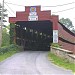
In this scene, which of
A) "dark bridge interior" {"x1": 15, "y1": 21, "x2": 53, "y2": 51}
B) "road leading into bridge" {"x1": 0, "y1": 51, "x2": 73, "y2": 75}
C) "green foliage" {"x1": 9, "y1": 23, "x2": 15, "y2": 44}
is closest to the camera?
"road leading into bridge" {"x1": 0, "y1": 51, "x2": 73, "y2": 75}

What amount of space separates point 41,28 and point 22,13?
16745 mm

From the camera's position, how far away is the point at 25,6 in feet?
129

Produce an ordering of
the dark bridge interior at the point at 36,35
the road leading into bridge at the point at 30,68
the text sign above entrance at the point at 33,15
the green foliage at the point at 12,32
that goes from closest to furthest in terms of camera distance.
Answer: the road leading into bridge at the point at 30,68 → the text sign above entrance at the point at 33,15 → the green foliage at the point at 12,32 → the dark bridge interior at the point at 36,35

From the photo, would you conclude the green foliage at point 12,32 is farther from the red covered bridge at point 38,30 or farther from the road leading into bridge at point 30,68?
the road leading into bridge at point 30,68

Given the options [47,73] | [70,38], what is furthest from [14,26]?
[47,73]

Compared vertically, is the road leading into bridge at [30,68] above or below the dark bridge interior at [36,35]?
below

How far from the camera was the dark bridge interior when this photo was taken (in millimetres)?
46719

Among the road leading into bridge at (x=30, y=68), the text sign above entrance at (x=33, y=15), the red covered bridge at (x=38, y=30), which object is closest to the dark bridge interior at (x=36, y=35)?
the red covered bridge at (x=38, y=30)

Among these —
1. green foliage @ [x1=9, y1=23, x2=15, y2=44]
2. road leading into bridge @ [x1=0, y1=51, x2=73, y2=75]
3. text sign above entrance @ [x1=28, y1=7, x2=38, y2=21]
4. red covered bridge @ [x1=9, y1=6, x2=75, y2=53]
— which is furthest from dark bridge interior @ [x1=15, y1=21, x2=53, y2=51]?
road leading into bridge @ [x1=0, y1=51, x2=73, y2=75]

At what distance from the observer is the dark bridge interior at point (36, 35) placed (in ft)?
153

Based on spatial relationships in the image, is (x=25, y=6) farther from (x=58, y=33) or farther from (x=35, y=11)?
(x=58, y=33)

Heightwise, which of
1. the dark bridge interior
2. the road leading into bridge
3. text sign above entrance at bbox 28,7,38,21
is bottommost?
the road leading into bridge

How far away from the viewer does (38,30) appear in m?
56.3

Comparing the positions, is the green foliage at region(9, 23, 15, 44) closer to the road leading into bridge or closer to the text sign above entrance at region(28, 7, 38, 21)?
the text sign above entrance at region(28, 7, 38, 21)
